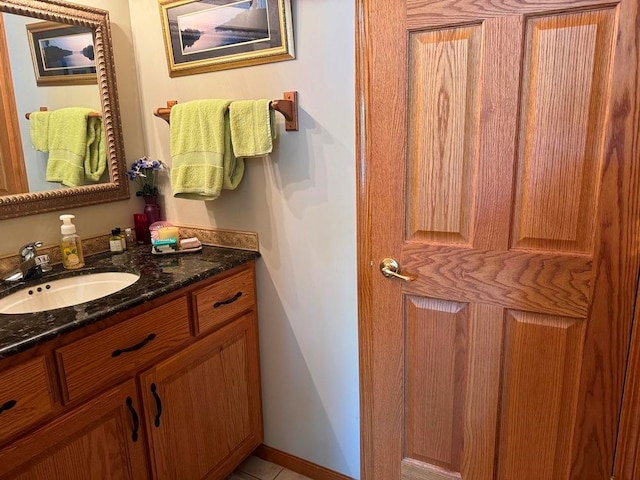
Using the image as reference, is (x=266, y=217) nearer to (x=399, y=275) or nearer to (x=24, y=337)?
(x=399, y=275)

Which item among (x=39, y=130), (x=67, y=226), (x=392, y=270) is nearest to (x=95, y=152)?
(x=39, y=130)

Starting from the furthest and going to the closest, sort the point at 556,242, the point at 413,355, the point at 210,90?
the point at 210,90, the point at 413,355, the point at 556,242

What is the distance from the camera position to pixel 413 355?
1.42 m

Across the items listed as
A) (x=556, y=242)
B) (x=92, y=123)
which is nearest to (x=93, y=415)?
(x=92, y=123)

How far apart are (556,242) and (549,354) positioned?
0.32m

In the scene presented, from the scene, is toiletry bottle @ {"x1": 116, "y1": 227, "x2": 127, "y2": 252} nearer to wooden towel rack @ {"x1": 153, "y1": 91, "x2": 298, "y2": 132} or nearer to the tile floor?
wooden towel rack @ {"x1": 153, "y1": 91, "x2": 298, "y2": 132}

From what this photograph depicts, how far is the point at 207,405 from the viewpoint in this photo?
1.56 m

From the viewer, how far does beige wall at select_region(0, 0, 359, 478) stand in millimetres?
1457

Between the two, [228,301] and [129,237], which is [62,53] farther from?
[228,301]

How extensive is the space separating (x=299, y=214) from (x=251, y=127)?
35cm

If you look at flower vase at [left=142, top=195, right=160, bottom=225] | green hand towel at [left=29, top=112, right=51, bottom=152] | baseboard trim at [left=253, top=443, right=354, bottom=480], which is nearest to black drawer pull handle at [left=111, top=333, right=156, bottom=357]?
flower vase at [left=142, top=195, right=160, bottom=225]

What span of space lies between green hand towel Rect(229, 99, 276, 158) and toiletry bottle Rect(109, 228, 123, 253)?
622 mm

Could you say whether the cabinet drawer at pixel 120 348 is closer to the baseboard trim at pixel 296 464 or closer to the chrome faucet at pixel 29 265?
the chrome faucet at pixel 29 265

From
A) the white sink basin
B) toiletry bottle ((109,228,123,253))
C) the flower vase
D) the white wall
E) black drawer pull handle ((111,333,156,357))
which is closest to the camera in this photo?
black drawer pull handle ((111,333,156,357))
